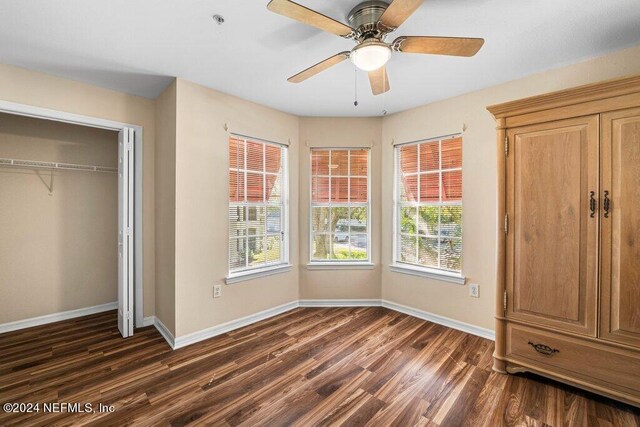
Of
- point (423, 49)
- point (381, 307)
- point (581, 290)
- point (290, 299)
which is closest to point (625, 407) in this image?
point (581, 290)

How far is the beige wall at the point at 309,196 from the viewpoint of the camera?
357 centimetres

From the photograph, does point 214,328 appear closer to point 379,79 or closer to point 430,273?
point 430,273

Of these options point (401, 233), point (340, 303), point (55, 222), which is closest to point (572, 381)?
point (401, 233)

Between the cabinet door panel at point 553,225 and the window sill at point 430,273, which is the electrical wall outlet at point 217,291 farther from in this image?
the cabinet door panel at point 553,225

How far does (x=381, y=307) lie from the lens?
11.7 ft

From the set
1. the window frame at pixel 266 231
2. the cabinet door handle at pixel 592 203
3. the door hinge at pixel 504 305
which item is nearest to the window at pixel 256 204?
the window frame at pixel 266 231

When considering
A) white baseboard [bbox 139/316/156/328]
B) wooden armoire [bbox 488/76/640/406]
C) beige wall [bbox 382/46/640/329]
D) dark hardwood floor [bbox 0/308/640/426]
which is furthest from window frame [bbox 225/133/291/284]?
wooden armoire [bbox 488/76/640/406]

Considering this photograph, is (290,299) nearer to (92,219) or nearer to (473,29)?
(92,219)

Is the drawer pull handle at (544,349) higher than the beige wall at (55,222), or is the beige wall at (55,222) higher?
the beige wall at (55,222)

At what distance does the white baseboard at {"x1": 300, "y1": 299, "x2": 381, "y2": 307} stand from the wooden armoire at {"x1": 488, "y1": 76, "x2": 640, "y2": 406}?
1.60 metres

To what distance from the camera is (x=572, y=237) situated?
6.25 ft

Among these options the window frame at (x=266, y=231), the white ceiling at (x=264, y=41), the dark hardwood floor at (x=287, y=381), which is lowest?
the dark hardwood floor at (x=287, y=381)

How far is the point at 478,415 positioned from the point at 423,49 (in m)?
2.26

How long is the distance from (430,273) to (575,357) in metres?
1.39
